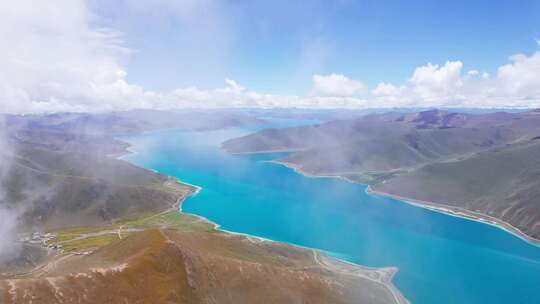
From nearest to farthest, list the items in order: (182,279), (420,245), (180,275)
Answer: (182,279) → (180,275) → (420,245)

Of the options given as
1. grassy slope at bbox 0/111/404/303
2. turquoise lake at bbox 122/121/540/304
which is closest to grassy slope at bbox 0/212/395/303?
grassy slope at bbox 0/111/404/303

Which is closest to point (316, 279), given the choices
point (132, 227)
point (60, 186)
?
point (132, 227)

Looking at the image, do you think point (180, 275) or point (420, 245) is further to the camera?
point (420, 245)

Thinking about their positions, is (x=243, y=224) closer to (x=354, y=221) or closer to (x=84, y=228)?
(x=354, y=221)

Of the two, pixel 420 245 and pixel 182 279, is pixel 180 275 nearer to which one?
pixel 182 279

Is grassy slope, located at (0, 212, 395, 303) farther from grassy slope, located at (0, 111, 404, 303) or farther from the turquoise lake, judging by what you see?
the turquoise lake

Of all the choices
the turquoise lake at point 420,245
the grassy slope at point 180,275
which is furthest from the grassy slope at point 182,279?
the turquoise lake at point 420,245

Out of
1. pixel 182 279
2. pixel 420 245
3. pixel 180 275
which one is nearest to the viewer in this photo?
Result: pixel 182 279

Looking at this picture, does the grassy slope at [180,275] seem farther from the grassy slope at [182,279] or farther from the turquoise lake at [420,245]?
the turquoise lake at [420,245]

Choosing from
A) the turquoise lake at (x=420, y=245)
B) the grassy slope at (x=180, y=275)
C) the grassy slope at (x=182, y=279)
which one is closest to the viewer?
the grassy slope at (x=182, y=279)

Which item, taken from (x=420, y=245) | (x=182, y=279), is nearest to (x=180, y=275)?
(x=182, y=279)

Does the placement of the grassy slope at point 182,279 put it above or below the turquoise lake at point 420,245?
above

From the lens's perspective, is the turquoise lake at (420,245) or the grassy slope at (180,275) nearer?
the grassy slope at (180,275)
